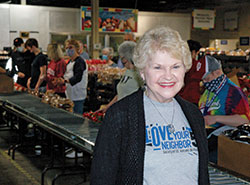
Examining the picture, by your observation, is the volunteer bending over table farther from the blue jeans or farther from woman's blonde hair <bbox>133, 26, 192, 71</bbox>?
the blue jeans

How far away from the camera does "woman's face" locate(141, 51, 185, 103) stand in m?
1.75

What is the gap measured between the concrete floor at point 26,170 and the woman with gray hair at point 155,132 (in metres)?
3.48

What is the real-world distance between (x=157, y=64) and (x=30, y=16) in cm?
1259

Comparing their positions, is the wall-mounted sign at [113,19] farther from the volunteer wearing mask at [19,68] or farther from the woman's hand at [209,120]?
the woman's hand at [209,120]

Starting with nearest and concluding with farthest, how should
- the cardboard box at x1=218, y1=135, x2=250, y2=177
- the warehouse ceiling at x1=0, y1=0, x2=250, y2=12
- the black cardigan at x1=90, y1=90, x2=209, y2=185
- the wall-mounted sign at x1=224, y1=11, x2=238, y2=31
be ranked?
the black cardigan at x1=90, y1=90, x2=209, y2=185 < the cardboard box at x1=218, y1=135, x2=250, y2=177 < the wall-mounted sign at x1=224, y1=11, x2=238, y2=31 < the warehouse ceiling at x1=0, y1=0, x2=250, y2=12

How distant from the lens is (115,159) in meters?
1.67

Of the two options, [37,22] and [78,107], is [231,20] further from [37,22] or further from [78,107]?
[78,107]

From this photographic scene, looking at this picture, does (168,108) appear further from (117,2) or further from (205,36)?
(117,2)

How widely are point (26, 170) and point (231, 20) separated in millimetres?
15036

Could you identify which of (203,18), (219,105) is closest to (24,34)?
(203,18)

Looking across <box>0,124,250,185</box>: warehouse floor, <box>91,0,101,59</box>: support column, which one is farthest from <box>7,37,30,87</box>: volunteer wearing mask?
<box>91,0,101,59</box>: support column

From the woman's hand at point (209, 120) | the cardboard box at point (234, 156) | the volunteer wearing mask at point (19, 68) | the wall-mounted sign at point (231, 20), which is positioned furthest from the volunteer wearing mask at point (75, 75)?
the wall-mounted sign at point (231, 20)

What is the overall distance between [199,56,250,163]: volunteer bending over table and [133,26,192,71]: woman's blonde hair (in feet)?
5.78

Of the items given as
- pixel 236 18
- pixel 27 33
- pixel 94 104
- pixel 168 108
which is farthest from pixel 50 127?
pixel 236 18
